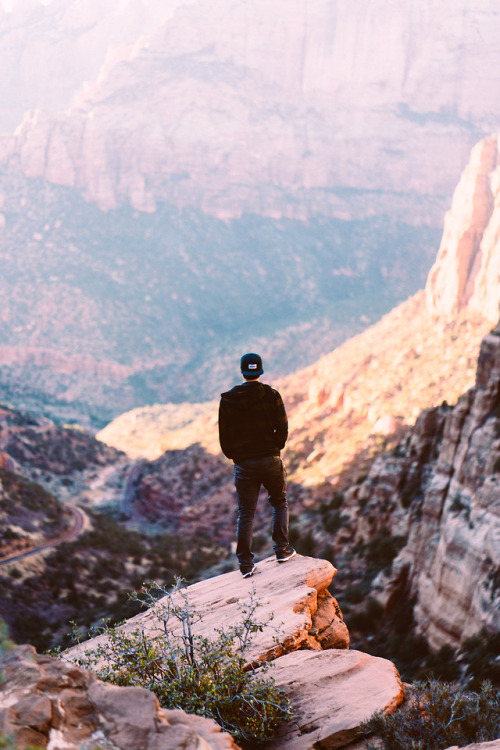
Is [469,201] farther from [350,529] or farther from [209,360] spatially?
[209,360]

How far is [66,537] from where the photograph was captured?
37.8 m

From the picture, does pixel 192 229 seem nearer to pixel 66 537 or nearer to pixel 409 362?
pixel 409 362

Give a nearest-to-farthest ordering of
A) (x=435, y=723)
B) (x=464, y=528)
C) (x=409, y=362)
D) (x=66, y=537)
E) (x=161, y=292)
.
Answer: (x=435, y=723) → (x=464, y=528) → (x=66, y=537) → (x=409, y=362) → (x=161, y=292)

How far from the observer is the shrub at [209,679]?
630cm

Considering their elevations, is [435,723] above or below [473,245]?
below

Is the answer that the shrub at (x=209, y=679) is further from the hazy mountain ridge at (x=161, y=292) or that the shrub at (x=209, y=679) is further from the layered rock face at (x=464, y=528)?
the hazy mountain ridge at (x=161, y=292)

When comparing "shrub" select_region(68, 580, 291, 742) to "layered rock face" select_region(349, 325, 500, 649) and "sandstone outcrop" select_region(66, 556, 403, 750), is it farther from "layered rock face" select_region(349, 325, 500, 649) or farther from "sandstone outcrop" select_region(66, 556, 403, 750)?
"layered rock face" select_region(349, 325, 500, 649)

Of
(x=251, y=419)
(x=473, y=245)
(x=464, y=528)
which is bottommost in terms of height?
(x=464, y=528)

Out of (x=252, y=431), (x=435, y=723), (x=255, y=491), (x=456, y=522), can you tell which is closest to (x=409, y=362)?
(x=456, y=522)

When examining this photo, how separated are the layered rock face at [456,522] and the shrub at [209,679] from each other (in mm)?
8880

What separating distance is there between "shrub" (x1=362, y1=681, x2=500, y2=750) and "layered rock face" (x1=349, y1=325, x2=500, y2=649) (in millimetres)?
7620

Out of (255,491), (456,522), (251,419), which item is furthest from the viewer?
(456,522)

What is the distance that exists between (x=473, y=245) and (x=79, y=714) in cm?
6787

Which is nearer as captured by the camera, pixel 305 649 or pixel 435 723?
pixel 435 723
